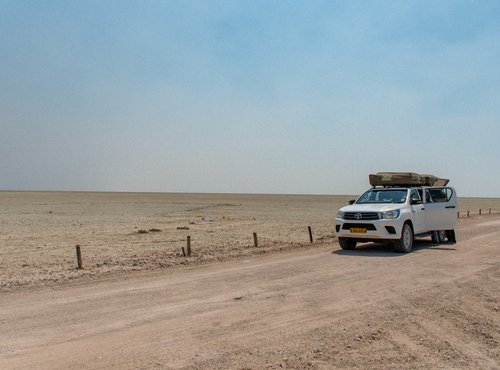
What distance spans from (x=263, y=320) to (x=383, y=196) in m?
10.3

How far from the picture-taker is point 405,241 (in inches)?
565

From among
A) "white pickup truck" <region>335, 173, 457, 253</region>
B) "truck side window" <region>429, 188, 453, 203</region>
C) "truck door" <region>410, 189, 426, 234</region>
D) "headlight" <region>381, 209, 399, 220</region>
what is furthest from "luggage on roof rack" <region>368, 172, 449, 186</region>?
"headlight" <region>381, 209, 399, 220</region>

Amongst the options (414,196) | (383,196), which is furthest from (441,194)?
(383,196)

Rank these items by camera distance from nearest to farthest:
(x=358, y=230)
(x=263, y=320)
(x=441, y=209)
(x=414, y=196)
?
(x=263, y=320), (x=358, y=230), (x=414, y=196), (x=441, y=209)

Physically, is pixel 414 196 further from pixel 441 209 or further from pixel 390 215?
pixel 390 215

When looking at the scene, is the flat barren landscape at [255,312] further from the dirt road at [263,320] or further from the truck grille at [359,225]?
the truck grille at [359,225]

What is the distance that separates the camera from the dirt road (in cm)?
531

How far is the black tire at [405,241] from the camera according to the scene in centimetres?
1415

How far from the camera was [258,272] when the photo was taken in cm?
1081

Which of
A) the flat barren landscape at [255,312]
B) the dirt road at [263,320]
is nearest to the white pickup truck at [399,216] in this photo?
the flat barren landscape at [255,312]

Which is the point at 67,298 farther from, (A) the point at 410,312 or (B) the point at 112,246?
(B) the point at 112,246

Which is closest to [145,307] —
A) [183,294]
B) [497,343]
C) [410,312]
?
[183,294]

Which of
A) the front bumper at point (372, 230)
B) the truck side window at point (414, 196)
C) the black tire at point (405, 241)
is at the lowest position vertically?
the black tire at point (405, 241)

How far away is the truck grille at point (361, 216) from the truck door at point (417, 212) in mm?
1617
